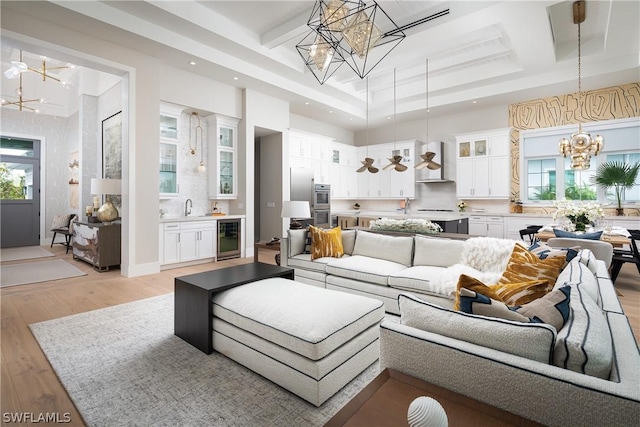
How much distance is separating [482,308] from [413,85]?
22.2 feet

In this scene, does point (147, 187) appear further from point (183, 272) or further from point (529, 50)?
point (529, 50)

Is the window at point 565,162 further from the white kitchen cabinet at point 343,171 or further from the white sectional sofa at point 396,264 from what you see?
the white sectional sofa at point 396,264

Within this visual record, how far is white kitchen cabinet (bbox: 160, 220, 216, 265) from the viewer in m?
5.07

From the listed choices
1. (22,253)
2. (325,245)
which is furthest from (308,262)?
(22,253)

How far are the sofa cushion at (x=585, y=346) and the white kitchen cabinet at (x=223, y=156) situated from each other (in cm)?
573

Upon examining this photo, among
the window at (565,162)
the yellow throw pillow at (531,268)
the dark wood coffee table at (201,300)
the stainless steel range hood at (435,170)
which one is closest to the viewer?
the yellow throw pillow at (531,268)

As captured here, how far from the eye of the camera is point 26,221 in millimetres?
7402

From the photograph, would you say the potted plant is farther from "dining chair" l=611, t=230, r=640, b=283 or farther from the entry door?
the entry door

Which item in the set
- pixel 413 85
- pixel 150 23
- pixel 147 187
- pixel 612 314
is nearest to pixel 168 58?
pixel 150 23

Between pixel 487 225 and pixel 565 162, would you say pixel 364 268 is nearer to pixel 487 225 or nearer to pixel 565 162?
pixel 487 225

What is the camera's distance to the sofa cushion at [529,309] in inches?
45.4

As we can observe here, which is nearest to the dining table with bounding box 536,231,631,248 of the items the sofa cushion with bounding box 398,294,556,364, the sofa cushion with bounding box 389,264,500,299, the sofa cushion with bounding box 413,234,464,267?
the sofa cushion with bounding box 413,234,464,267

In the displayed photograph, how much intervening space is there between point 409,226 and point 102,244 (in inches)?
177
